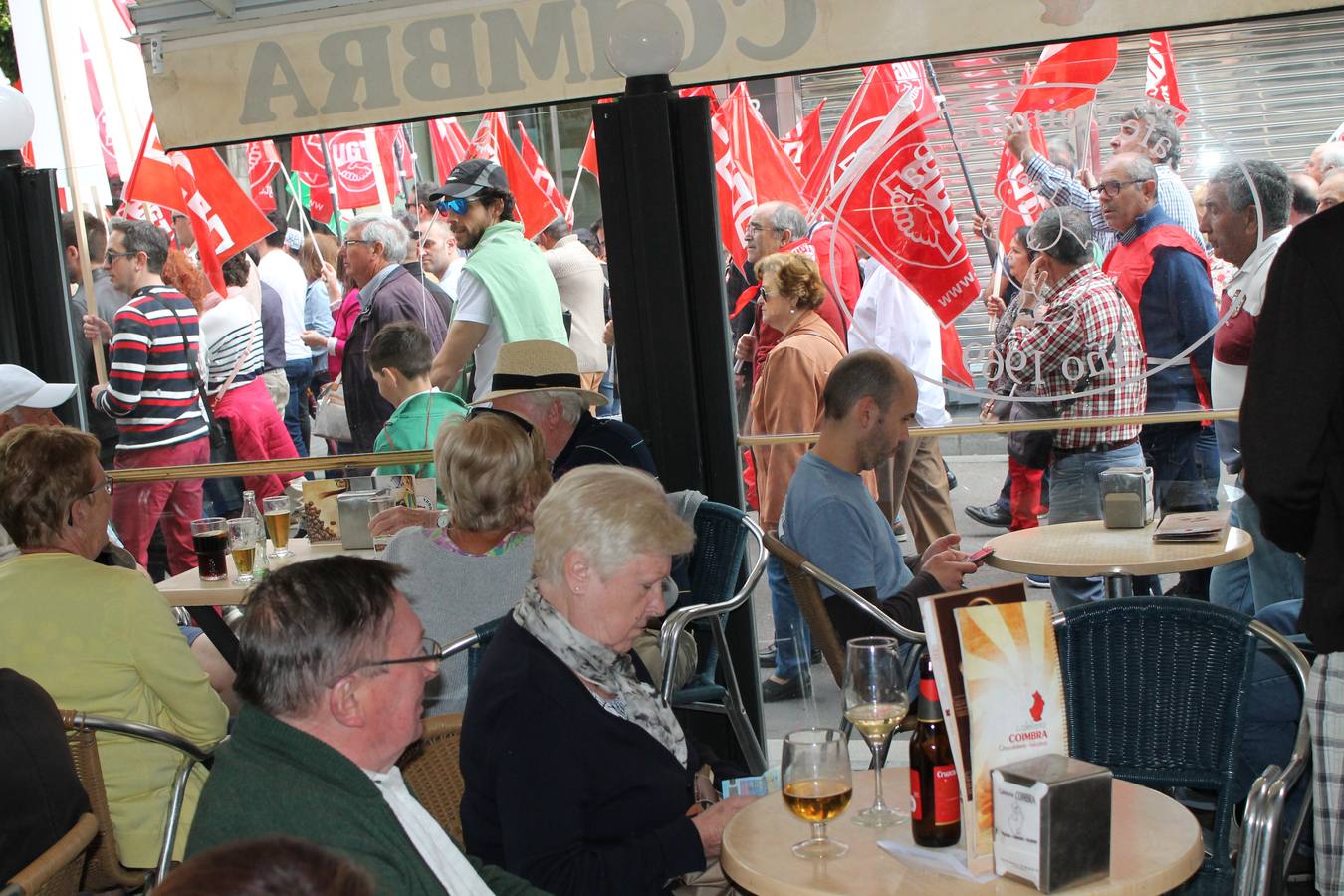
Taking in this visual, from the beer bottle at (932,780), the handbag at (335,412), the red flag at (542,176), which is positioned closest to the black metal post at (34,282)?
the handbag at (335,412)

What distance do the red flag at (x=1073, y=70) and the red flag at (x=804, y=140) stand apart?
81 centimetres

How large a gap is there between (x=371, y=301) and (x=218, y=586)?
5.04 ft

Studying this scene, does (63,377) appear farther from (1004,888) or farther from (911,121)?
(1004,888)

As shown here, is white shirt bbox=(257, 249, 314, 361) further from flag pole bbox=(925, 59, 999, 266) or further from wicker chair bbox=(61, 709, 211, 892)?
wicker chair bbox=(61, 709, 211, 892)

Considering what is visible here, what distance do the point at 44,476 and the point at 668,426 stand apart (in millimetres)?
2160

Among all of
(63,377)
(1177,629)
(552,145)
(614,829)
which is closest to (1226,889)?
(1177,629)

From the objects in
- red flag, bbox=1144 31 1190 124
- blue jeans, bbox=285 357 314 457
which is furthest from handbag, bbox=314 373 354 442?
red flag, bbox=1144 31 1190 124

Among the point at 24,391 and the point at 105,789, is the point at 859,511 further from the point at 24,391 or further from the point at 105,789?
the point at 24,391

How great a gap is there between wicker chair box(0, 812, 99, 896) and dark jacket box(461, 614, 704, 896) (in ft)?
1.96

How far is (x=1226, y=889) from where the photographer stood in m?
2.74

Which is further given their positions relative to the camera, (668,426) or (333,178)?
(333,178)

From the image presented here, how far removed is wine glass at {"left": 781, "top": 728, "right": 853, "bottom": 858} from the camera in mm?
2170

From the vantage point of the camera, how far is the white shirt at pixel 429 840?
1.91m

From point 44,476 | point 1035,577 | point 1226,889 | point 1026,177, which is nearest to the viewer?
point 1226,889
